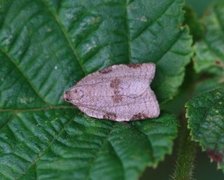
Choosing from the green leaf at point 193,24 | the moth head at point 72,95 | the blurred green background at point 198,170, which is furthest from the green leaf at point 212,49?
the moth head at point 72,95

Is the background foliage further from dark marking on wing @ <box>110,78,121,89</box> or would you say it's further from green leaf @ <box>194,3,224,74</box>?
green leaf @ <box>194,3,224,74</box>

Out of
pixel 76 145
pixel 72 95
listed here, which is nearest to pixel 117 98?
pixel 72 95

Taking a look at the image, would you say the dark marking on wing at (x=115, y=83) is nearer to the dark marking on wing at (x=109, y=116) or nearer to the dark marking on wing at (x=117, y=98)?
the dark marking on wing at (x=117, y=98)

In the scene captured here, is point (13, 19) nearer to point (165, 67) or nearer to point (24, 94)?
point (24, 94)

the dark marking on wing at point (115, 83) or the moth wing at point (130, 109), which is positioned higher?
the dark marking on wing at point (115, 83)

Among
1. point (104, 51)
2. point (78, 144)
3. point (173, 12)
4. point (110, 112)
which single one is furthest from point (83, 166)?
point (173, 12)

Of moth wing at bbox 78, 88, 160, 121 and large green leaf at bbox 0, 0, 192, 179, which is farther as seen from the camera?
moth wing at bbox 78, 88, 160, 121

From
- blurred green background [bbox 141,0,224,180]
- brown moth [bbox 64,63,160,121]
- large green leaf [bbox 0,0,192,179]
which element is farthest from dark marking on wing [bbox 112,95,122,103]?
blurred green background [bbox 141,0,224,180]
